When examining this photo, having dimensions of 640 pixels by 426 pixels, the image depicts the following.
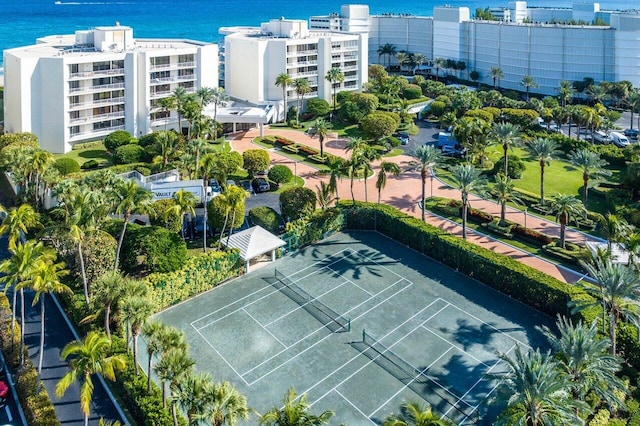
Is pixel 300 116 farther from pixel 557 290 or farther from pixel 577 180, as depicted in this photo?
pixel 557 290

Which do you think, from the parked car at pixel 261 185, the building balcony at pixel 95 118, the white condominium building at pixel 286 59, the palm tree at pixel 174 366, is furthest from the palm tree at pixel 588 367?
the white condominium building at pixel 286 59

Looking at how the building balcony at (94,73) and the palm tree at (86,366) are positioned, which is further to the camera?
the building balcony at (94,73)

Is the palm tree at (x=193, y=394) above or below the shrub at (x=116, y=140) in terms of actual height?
below

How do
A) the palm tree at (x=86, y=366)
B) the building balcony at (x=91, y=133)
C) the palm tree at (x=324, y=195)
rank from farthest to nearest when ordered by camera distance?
the building balcony at (x=91, y=133) < the palm tree at (x=324, y=195) < the palm tree at (x=86, y=366)

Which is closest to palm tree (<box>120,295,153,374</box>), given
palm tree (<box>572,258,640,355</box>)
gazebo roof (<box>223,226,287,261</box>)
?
gazebo roof (<box>223,226,287,261</box>)

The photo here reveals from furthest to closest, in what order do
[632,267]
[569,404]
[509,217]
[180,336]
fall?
[509,217] → [632,267] → [180,336] → [569,404]

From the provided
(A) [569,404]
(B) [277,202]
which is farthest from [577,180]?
(A) [569,404]

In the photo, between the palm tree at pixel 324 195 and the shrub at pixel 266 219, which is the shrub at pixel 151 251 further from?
the palm tree at pixel 324 195

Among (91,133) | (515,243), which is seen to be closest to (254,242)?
(515,243)

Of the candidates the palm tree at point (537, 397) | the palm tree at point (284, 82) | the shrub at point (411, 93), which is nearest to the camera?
the palm tree at point (537, 397)
